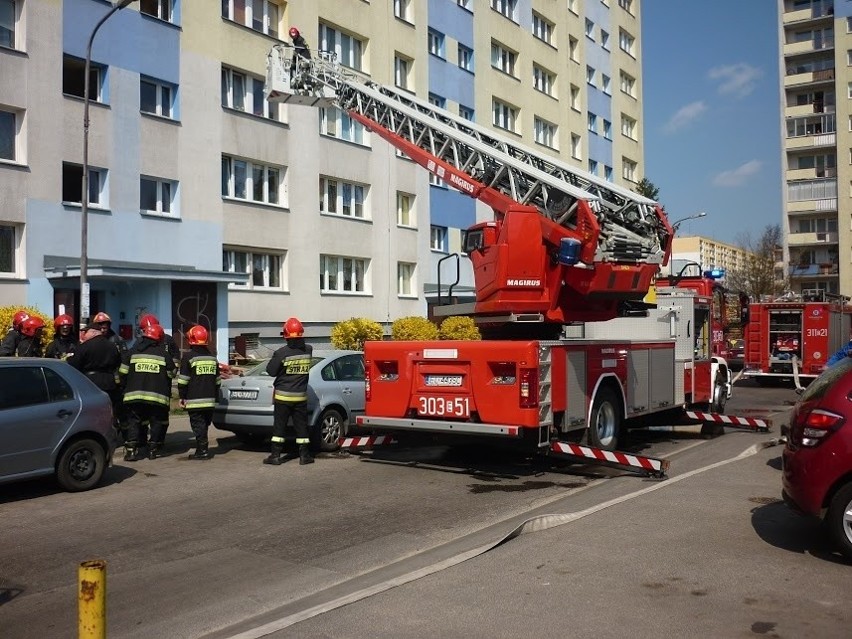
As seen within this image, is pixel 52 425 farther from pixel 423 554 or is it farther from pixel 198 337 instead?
pixel 423 554

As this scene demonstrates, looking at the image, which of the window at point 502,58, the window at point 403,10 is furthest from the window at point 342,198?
the window at point 502,58

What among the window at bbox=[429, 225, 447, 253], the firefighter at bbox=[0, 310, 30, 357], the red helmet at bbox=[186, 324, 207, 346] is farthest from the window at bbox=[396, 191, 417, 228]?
the red helmet at bbox=[186, 324, 207, 346]

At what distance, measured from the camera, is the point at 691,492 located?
8492 millimetres

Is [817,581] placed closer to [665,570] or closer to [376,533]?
[665,570]

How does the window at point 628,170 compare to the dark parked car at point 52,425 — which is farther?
the window at point 628,170

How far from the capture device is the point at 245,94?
25594 millimetres

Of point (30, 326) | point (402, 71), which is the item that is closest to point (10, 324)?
point (30, 326)

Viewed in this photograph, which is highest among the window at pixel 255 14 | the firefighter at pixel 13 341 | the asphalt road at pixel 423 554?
the window at pixel 255 14

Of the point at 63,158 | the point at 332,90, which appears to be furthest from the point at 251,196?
the point at 332,90

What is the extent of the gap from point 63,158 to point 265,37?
27.3 feet

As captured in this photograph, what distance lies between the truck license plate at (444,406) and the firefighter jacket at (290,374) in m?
1.58

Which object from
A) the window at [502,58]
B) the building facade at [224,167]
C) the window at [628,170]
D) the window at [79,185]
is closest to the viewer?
the building facade at [224,167]

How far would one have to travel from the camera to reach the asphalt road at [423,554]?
490 centimetres

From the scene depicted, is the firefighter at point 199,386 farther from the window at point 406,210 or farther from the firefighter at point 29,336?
the window at point 406,210
